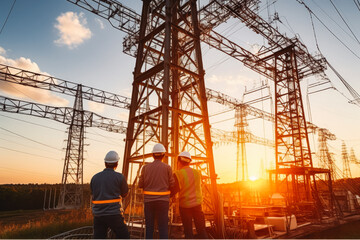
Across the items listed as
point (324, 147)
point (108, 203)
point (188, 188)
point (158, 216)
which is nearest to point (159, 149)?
point (188, 188)

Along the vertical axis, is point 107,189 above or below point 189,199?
above

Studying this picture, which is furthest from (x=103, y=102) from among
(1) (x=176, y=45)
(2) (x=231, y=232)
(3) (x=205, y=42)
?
(2) (x=231, y=232)

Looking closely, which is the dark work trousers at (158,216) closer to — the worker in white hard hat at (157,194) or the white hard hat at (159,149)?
the worker in white hard hat at (157,194)

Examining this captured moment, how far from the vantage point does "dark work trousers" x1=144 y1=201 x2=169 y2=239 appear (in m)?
3.92

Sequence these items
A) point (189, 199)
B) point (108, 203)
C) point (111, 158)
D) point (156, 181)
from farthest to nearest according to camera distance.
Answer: point (189, 199) < point (156, 181) < point (111, 158) < point (108, 203)

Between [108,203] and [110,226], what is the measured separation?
0.35 metres

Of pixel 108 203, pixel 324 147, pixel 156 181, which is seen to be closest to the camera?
pixel 108 203

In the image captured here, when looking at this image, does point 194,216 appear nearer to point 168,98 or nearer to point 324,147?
point 168,98

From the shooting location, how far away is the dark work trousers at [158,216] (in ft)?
12.9

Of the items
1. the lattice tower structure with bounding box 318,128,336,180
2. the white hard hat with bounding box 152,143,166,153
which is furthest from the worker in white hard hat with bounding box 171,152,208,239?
the lattice tower structure with bounding box 318,128,336,180

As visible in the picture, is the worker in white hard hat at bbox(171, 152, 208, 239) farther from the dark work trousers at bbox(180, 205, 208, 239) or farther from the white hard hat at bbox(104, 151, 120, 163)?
the white hard hat at bbox(104, 151, 120, 163)

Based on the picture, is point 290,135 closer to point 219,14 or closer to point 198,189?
point 219,14

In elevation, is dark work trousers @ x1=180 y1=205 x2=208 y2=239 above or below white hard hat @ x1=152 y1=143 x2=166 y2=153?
below

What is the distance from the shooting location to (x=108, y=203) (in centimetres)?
357
